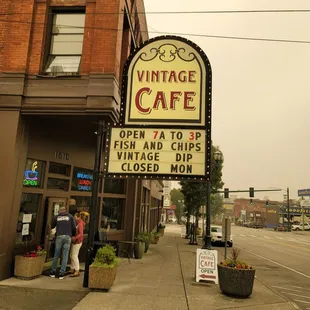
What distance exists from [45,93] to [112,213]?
5.98 meters

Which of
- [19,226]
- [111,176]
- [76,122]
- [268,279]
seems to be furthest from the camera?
[268,279]

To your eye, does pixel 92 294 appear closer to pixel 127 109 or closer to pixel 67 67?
pixel 127 109

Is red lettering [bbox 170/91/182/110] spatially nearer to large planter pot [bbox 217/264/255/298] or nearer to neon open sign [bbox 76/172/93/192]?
large planter pot [bbox 217/264/255/298]

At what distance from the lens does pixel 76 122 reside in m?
9.49

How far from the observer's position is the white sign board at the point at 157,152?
8.11 meters

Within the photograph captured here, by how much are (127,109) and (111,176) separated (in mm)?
1775

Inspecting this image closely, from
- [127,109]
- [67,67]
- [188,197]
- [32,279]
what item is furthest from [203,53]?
[188,197]

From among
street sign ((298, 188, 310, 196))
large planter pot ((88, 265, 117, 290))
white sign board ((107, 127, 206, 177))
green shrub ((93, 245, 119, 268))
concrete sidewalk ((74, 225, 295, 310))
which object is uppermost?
street sign ((298, 188, 310, 196))

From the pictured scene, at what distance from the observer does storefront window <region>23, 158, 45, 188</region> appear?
912 cm

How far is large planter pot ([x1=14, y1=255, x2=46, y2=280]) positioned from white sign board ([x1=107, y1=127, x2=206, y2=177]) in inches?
116

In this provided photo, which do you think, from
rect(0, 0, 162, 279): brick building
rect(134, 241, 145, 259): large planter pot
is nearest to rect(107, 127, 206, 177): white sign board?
rect(0, 0, 162, 279): brick building

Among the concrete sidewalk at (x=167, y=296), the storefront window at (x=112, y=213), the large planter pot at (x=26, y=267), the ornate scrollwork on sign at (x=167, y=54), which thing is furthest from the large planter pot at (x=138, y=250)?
the ornate scrollwork on sign at (x=167, y=54)

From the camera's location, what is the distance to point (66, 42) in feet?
31.9

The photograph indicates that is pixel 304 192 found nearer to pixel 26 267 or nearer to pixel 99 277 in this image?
pixel 99 277
